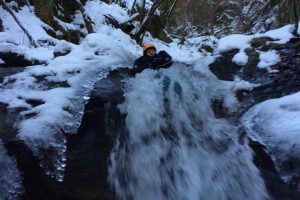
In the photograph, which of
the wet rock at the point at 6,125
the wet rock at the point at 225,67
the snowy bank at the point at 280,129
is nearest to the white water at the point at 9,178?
the wet rock at the point at 6,125

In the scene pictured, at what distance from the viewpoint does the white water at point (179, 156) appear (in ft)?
12.3

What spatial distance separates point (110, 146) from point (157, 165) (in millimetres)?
530

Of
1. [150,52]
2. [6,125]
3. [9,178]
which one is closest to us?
[9,178]

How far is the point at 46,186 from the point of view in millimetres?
3557

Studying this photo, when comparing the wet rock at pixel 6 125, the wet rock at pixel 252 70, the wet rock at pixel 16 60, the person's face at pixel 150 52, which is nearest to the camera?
the wet rock at pixel 6 125

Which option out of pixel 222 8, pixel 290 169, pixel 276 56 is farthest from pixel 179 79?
pixel 222 8

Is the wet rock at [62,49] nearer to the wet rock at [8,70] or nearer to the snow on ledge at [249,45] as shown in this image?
the wet rock at [8,70]

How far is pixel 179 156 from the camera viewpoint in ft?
13.9

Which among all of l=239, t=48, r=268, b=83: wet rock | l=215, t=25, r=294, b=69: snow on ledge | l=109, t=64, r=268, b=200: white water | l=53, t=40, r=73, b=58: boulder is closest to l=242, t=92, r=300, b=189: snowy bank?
l=109, t=64, r=268, b=200: white water

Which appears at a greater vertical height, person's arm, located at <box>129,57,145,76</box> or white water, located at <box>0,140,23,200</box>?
person's arm, located at <box>129,57,145,76</box>

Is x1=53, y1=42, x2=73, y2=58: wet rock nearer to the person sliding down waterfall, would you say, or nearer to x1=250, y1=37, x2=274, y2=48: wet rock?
the person sliding down waterfall

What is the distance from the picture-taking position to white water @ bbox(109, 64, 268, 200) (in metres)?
3.76

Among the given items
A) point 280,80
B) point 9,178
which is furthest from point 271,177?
point 9,178

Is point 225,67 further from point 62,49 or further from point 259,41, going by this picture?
point 62,49
